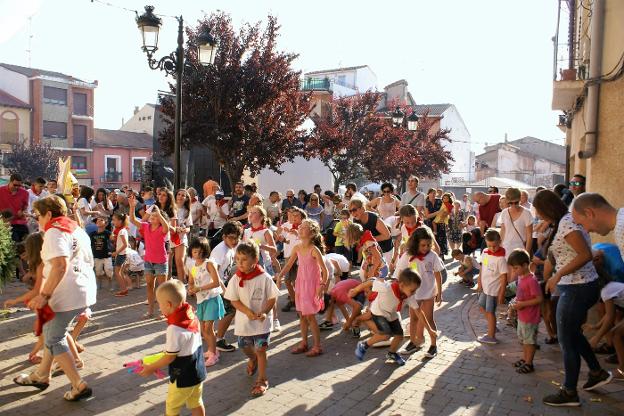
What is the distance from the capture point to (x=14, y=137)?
148ft

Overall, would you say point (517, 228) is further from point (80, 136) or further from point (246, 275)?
point (80, 136)

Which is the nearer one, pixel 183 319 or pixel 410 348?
pixel 183 319

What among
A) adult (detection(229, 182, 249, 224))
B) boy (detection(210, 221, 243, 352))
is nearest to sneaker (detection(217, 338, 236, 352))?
boy (detection(210, 221, 243, 352))

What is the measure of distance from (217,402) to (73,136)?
50071mm

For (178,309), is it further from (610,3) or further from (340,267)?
(610,3)

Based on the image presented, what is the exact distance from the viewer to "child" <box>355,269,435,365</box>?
5.74 m

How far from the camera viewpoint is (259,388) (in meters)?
5.02

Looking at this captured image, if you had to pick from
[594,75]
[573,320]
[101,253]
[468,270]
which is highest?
[594,75]

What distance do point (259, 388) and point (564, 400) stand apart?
279cm

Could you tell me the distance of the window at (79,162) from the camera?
48.6 meters

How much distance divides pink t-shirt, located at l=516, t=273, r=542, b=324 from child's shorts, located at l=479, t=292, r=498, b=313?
89 centimetres

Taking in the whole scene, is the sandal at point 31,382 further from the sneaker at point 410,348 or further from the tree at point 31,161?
the tree at point 31,161

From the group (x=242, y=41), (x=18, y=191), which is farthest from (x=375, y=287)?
(x=242, y=41)

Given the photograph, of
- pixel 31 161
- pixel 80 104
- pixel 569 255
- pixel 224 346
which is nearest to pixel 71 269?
Answer: pixel 224 346
